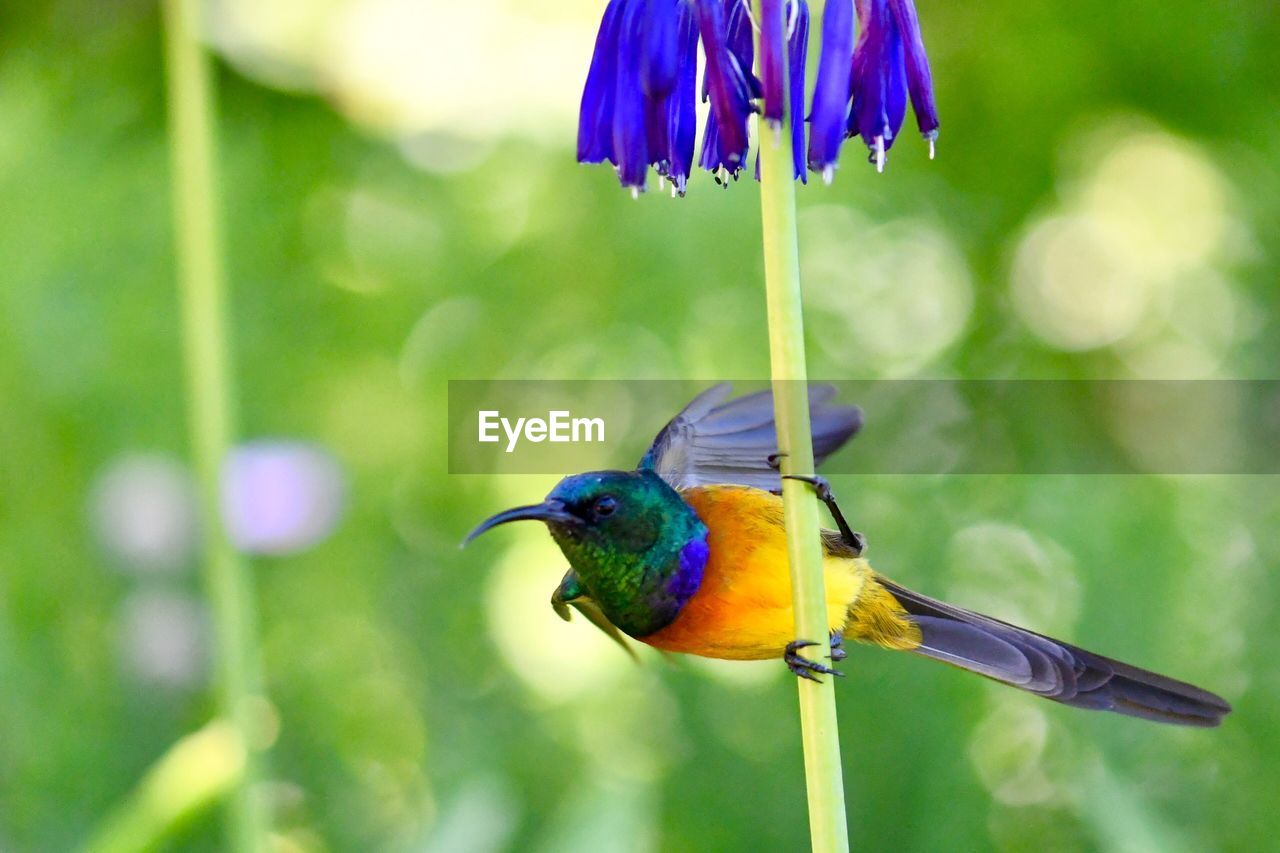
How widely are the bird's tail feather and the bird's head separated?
0.17 meters

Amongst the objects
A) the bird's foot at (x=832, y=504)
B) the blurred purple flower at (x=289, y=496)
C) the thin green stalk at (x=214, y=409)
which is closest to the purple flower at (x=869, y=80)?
the bird's foot at (x=832, y=504)

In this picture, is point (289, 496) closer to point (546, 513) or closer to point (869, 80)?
point (546, 513)

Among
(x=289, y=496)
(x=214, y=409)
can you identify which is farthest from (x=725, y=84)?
(x=289, y=496)

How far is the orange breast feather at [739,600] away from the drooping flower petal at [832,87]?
10.4 inches

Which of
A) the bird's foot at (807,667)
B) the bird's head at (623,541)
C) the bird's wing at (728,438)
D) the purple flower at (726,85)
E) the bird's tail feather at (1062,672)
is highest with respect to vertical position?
the purple flower at (726,85)

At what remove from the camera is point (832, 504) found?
0.54 meters

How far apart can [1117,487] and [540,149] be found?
1.04 meters

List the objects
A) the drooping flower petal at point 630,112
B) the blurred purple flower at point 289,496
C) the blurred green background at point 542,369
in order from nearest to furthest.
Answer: the drooping flower petal at point 630,112
the blurred green background at point 542,369
the blurred purple flower at point 289,496

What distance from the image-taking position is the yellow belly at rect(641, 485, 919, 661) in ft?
2.08

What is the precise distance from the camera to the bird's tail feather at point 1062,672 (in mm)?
511

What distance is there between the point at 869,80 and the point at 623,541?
25 cm

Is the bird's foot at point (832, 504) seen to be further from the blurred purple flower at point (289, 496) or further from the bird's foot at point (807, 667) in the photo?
the blurred purple flower at point (289, 496)

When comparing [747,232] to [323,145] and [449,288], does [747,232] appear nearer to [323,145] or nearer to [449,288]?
[449,288]

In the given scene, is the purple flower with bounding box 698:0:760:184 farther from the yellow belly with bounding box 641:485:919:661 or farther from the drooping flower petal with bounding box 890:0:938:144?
the yellow belly with bounding box 641:485:919:661
